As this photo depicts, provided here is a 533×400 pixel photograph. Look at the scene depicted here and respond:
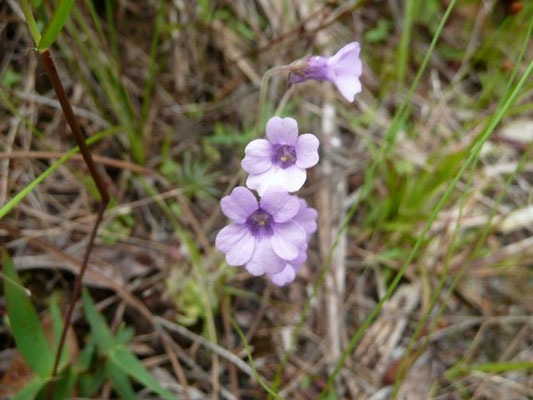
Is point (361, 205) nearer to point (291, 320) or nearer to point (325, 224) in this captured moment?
point (325, 224)

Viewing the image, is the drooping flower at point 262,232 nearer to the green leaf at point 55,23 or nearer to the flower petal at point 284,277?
the flower petal at point 284,277

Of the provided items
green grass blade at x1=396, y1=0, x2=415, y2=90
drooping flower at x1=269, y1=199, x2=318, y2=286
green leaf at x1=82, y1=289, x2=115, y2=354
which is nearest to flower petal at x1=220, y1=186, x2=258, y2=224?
drooping flower at x1=269, y1=199, x2=318, y2=286

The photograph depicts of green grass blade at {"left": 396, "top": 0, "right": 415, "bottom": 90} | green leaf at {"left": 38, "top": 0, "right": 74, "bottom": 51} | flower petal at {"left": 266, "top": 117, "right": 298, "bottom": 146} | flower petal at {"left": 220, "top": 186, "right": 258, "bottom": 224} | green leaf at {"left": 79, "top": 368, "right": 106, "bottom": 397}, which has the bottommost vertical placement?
green leaf at {"left": 79, "top": 368, "right": 106, "bottom": 397}

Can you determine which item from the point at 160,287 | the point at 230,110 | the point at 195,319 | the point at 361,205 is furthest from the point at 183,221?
the point at 361,205

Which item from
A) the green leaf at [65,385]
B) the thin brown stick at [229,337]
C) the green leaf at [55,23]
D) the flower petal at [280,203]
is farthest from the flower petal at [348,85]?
the green leaf at [65,385]

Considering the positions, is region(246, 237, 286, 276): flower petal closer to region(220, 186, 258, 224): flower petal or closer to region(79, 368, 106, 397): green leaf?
region(220, 186, 258, 224): flower petal

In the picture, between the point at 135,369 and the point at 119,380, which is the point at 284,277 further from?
the point at 119,380
